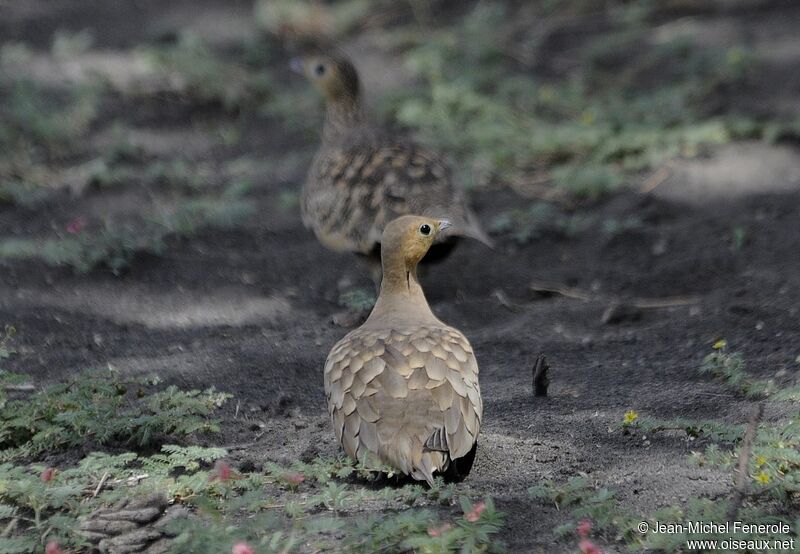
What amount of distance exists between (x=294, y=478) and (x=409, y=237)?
1343mm

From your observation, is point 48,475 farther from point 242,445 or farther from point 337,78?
point 337,78

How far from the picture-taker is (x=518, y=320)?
615cm

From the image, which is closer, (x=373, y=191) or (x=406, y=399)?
(x=406, y=399)

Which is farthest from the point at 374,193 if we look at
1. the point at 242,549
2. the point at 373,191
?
the point at 242,549

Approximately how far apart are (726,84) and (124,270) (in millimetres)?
5026

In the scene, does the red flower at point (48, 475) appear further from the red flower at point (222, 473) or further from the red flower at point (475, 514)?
the red flower at point (475, 514)

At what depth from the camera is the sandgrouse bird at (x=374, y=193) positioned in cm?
603

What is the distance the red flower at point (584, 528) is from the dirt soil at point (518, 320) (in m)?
0.11

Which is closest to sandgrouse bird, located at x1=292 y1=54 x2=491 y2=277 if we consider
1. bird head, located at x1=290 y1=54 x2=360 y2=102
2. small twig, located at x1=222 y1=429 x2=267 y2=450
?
bird head, located at x1=290 y1=54 x2=360 y2=102

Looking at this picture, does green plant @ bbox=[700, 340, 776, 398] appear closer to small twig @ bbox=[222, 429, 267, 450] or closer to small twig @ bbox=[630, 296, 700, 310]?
small twig @ bbox=[630, 296, 700, 310]

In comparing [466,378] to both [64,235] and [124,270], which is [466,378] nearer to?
[124,270]

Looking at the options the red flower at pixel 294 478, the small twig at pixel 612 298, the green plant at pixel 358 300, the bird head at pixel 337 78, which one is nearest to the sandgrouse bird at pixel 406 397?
the red flower at pixel 294 478

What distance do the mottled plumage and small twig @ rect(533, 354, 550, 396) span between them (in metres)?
1.19

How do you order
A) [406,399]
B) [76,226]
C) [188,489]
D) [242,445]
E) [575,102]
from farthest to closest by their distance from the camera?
[575,102]
[76,226]
[242,445]
[406,399]
[188,489]
